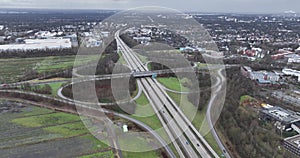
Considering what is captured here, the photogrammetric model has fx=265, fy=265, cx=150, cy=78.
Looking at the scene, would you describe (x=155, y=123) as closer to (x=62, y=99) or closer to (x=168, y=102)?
(x=168, y=102)

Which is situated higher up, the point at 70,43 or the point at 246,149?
the point at 70,43

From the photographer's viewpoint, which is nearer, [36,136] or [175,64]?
[36,136]

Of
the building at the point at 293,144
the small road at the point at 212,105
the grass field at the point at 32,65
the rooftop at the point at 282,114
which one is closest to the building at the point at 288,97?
the rooftop at the point at 282,114

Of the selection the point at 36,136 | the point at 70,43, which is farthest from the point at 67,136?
the point at 70,43

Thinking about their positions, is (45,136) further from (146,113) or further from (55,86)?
(55,86)

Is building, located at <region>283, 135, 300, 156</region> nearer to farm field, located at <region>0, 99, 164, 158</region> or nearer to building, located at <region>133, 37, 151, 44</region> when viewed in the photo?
farm field, located at <region>0, 99, 164, 158</region>

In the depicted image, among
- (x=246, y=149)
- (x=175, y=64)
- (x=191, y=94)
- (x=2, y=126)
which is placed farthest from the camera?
(x=175, y=64)
